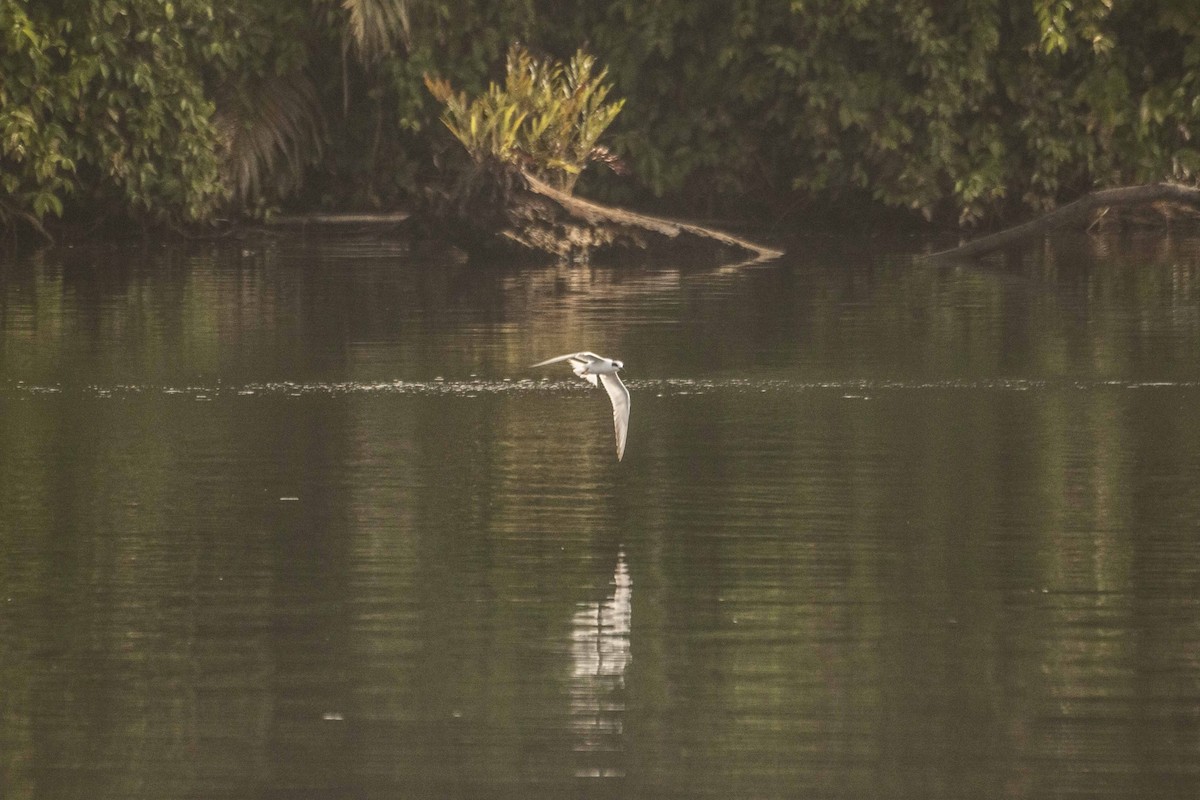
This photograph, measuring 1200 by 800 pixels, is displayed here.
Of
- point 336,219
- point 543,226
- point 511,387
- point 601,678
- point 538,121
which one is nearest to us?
point 601,678

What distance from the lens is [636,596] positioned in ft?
20.3

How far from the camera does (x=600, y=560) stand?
6.70 m

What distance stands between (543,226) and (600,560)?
12.6m

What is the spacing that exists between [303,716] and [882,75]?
1806 centimetres

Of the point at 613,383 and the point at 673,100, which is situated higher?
the point at 673,100

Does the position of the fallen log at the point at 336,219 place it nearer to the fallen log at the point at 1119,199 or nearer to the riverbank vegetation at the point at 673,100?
the riverbank vegetation at the point at 673,100

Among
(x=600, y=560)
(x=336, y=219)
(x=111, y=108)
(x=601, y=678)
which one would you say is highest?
(x=111, y=108)

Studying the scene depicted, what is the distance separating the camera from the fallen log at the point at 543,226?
1898 cm

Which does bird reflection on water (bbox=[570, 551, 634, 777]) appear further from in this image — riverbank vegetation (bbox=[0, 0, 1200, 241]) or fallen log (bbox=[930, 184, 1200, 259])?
riverbank vegetation (bbox=[0, 0, 1200, 241])

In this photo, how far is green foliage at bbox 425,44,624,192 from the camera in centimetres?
1922

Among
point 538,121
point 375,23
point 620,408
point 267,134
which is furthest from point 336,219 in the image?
point 620,408

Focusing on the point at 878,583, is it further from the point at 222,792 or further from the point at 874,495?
the point at 222,792

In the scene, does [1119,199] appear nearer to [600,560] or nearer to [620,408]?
[620,408]

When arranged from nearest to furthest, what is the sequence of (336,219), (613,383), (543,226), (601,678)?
1. (601,678)
2. (613,383)
3. (543,226)
4. (336,219)
